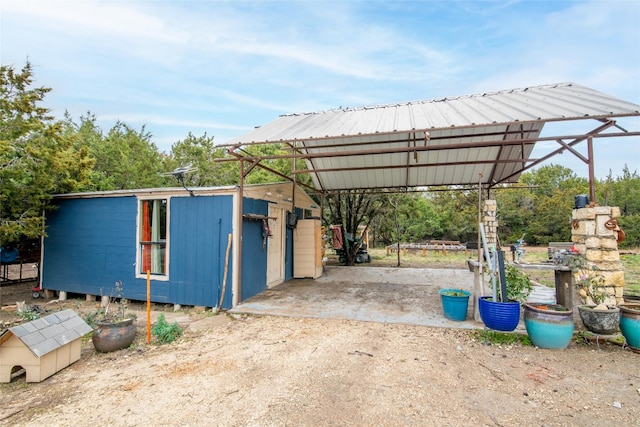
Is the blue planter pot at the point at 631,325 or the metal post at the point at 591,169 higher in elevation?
the metal post at the point at 591,169

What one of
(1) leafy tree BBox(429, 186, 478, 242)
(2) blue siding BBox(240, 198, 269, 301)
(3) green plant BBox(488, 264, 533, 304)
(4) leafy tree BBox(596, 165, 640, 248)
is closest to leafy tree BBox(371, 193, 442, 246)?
(1) leafy tree BBox(429, 186, 478, 242)

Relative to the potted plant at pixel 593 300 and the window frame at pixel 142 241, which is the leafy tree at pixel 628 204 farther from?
the window frame at pixel 142 241

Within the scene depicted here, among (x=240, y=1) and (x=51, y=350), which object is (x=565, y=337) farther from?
(x=240, y=1)

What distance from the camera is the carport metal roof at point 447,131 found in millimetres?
4426

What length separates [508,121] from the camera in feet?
14.2

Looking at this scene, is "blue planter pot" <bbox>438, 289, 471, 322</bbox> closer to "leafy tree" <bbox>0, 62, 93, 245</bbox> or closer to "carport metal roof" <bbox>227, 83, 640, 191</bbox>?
"carport metal roof" <bbox>227, 83, 640, 191</bbox>

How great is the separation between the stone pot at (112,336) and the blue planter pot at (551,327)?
192 inches

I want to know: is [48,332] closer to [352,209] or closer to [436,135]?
[436,135]

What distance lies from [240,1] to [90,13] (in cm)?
290

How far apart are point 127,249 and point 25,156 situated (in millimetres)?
2357

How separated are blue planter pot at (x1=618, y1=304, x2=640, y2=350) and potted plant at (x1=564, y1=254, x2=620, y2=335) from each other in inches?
2.5

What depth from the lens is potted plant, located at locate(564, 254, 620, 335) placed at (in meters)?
3.60

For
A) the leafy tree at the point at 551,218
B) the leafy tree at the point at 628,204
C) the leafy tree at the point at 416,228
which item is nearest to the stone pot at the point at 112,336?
the leafy tree at the point at 416,228

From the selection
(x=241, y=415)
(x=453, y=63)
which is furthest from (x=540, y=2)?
(x=241, y=415)
